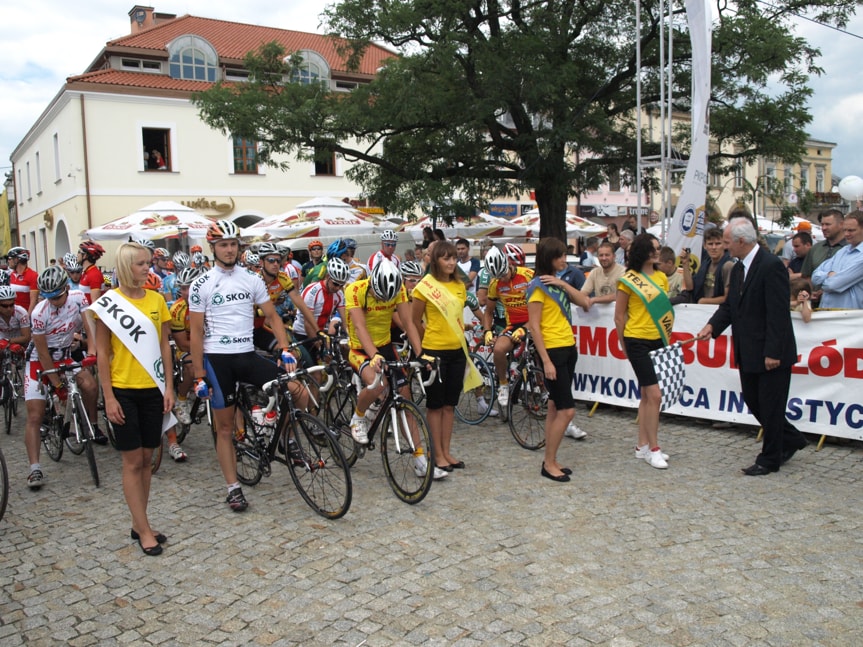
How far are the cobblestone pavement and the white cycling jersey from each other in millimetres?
1235

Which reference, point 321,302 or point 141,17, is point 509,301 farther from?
point 141,17

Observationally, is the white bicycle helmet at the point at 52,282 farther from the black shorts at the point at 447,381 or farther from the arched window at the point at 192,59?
the arched window at the point at 192,59

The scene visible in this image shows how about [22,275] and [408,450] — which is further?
[22,275]

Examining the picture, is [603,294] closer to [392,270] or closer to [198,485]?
[392,270]

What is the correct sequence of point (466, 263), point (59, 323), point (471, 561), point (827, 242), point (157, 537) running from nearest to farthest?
point (471, 561), point (157, 537), point (59, 323), point (827, 242), point (466, 263)

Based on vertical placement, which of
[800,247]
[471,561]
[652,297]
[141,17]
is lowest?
[471,561]

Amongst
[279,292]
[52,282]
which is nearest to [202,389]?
[52,282]

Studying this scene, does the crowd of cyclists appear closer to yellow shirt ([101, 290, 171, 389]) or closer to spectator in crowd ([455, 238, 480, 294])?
yellow shirt ([101, 290, 171, 389])

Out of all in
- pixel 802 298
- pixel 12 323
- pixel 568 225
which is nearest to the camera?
pixel 802 298

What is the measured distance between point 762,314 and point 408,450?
114 inches

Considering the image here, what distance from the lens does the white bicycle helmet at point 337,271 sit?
687cm

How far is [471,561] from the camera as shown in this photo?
4.40 meters

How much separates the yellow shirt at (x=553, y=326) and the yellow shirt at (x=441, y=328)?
651mm

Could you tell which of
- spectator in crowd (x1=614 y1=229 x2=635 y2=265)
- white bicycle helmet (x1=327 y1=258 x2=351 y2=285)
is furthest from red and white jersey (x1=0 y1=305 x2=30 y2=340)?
spectator in crowd (x1=614 y1=229 x2=635 y2=265)
